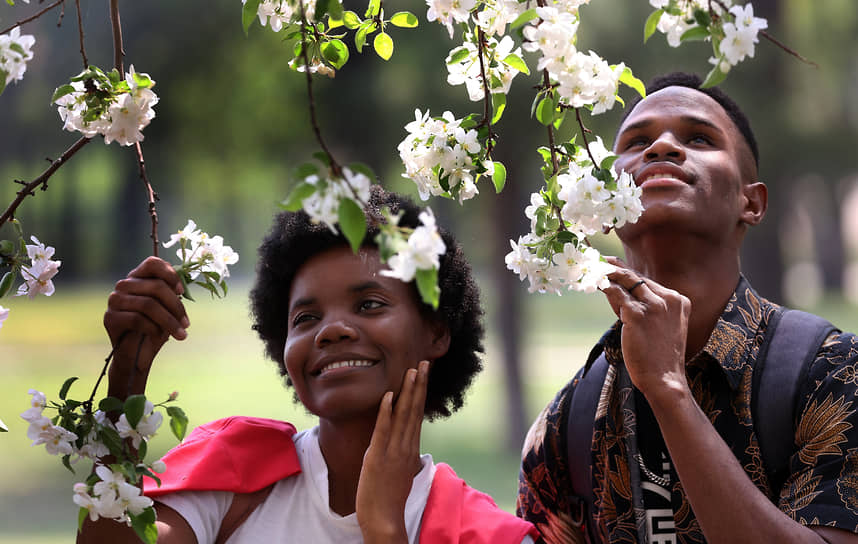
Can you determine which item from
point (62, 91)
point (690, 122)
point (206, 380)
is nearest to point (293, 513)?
point (62, 91)

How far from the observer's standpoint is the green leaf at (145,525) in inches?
60.7

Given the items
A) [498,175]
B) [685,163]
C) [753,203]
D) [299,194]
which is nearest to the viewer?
[299,194]

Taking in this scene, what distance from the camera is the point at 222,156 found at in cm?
1061

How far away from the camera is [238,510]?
2361 millimetres

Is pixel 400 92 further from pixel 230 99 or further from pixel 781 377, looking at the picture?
pixel 781 377

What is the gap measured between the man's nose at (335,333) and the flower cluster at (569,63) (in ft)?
2.85

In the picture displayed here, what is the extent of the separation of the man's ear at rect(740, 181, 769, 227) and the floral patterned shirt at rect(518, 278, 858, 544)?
194 mm

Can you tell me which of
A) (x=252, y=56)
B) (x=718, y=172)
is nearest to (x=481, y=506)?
(x=718, y=172)

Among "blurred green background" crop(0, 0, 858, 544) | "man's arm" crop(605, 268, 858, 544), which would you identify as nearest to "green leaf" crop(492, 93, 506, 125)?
"man's arm" crop(605, 268, 858, 544)

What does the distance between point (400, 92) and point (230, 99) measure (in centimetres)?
208

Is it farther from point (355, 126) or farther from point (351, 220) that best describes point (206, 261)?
point (355, 126)

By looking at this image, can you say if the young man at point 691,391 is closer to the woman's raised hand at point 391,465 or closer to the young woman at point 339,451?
the young woman at point 339,451

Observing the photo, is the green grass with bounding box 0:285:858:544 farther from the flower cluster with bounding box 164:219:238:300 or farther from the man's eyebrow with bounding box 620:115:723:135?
the flower cluster with bounding box 164:219:238:300

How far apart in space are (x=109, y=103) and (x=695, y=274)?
1.55m
